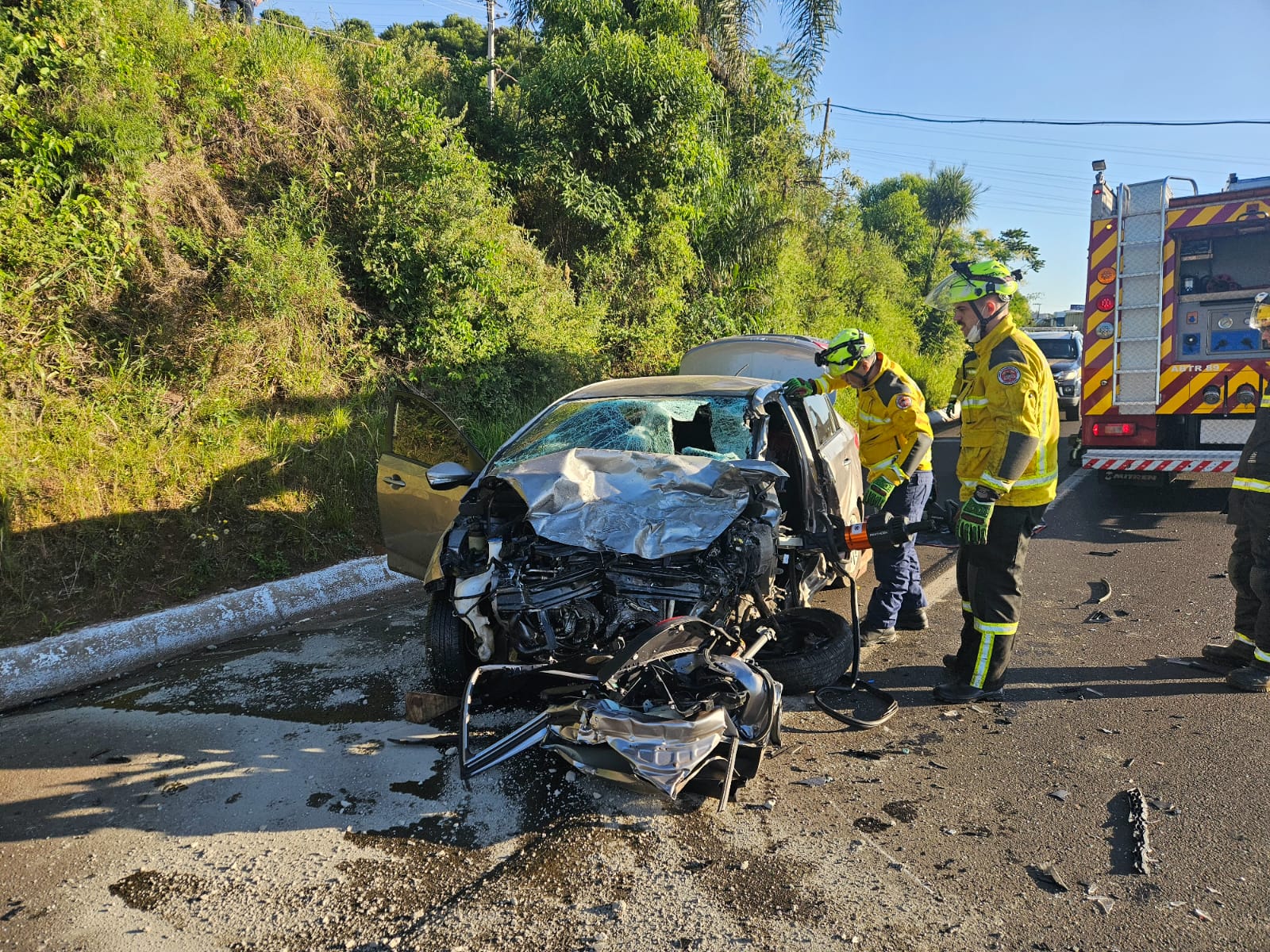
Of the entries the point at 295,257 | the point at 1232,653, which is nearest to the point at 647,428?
the point at 1232,653

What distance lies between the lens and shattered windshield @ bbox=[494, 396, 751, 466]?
183 inches

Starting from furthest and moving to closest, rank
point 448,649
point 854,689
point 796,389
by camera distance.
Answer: point 796,389
point 854,689
point 448,649

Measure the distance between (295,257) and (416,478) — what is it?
3591 mm

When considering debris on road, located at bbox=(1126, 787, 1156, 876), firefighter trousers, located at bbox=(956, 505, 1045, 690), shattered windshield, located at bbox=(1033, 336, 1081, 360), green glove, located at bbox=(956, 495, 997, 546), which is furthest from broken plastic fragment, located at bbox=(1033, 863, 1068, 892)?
shattered windshield, located at bbox=(1033, 336, 1081, 360)

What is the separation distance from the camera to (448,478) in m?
4.51

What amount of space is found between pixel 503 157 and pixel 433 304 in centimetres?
397

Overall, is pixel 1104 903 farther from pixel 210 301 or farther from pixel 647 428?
pixel 210 301

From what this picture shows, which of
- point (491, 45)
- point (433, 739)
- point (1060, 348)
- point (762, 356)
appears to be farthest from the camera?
point (1060, 348)

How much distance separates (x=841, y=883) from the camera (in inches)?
105

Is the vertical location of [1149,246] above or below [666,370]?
above

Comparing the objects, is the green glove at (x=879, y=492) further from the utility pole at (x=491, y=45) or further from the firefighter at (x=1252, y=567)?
the utility pole at (x=491, y=45)

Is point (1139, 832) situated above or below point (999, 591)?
below

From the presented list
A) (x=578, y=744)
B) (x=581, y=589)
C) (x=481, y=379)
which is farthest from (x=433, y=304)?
(x=578, y=744)

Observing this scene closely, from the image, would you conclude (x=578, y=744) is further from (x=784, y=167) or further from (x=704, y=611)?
(x=784, y=167)
